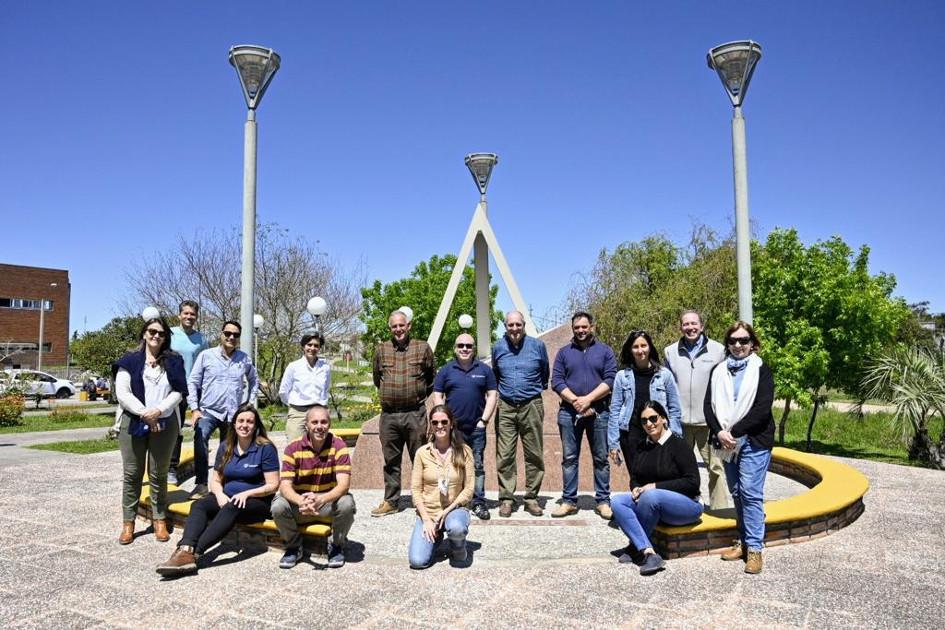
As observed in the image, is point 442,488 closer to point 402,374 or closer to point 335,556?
point 335,556

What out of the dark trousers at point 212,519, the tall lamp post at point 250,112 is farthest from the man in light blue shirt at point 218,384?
the dark trousers at point 212,519

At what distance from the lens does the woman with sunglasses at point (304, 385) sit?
575 cm

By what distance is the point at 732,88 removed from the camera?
6.61 meters

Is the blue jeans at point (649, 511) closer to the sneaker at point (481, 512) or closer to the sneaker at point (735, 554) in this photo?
the sneaker at point (735, 554)

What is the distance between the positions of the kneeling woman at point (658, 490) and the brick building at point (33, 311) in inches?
1769

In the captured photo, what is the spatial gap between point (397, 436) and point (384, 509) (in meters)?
0.64

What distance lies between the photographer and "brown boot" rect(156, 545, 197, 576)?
153 inches

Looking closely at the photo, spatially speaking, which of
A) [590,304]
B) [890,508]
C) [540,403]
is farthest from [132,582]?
[590,304]

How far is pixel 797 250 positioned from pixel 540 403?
31.9ft

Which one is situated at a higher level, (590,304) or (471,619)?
(590,304)

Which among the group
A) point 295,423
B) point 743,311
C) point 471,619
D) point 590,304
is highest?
point 590,304

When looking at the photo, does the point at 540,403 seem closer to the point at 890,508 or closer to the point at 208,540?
the point at 208,540

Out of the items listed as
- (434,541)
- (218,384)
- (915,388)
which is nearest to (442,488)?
(434,541)

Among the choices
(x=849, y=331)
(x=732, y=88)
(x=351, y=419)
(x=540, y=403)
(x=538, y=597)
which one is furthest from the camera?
(x=351, y=419)
